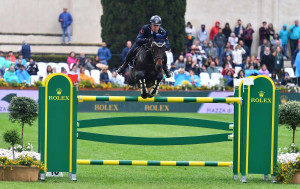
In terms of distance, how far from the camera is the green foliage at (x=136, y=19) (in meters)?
33.6

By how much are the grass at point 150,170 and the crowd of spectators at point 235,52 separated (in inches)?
304

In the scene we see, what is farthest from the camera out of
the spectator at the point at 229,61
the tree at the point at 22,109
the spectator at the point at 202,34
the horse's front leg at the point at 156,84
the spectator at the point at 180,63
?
the spectator at the point at 202,34

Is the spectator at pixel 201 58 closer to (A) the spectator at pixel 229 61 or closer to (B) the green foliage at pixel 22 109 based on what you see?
(A) the spectator at pixel 229 61

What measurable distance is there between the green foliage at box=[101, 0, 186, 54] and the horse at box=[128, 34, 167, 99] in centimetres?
1988

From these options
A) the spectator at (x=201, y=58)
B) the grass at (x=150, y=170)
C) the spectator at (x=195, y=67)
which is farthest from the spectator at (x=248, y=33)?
the grass at (x=150, y=170)

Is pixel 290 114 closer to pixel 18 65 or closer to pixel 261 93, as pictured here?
pixel 261 93

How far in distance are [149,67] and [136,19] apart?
20.4m

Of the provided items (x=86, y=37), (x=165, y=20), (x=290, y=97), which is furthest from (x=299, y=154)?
(x=86, y=37)

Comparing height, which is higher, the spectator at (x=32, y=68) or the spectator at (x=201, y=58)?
the spectator at (x=201, y=58)

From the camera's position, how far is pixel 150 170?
1486 centimetres

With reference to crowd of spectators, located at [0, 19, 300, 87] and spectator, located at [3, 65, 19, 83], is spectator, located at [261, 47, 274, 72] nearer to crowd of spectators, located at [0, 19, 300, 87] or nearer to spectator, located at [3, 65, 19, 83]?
crowd of spectators, located at [0, 19, 300, 87]

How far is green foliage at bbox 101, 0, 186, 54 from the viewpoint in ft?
110

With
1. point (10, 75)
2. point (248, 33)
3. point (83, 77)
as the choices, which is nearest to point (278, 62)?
point (248, 33)

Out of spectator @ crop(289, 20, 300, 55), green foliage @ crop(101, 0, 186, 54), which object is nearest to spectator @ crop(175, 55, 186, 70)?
green foliage @ crop(101, 0, 186, 54)
